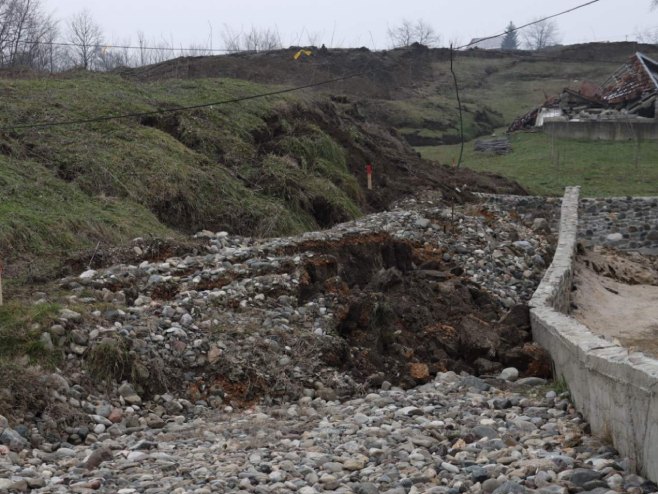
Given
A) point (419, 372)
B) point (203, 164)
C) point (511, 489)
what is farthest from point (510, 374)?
point (203, 164)

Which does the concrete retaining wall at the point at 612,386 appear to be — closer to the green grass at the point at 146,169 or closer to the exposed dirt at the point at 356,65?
the green grass at the point at 146,169

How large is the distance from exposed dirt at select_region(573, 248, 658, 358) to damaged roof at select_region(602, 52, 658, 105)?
16.6 m

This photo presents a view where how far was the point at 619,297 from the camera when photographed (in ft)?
50.0

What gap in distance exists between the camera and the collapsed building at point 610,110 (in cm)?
3041

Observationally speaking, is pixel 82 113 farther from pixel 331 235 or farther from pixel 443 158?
pixel 443 158

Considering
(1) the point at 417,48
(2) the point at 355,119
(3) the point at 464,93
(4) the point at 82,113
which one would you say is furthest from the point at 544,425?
(1) the point at 417,48

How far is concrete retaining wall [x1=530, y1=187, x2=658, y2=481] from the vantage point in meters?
4.72

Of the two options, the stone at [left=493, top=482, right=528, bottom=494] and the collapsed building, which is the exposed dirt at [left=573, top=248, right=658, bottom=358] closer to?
the stone at [left=493, top=482, right=528, bottom=494]

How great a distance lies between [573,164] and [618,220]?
20.1 ft

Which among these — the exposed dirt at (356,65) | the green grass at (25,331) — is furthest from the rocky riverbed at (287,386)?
the exposed dirt at (356,65)

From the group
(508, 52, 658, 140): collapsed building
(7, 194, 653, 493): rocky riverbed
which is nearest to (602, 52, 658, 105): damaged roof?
(508, 52, 658, 140): collapsed building

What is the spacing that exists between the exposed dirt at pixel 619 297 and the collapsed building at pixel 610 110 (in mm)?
10922

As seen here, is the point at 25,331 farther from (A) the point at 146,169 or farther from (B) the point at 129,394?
(A) the point at 146,169

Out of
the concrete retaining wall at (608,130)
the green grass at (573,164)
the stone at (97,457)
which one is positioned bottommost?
the stone at (97,457)
